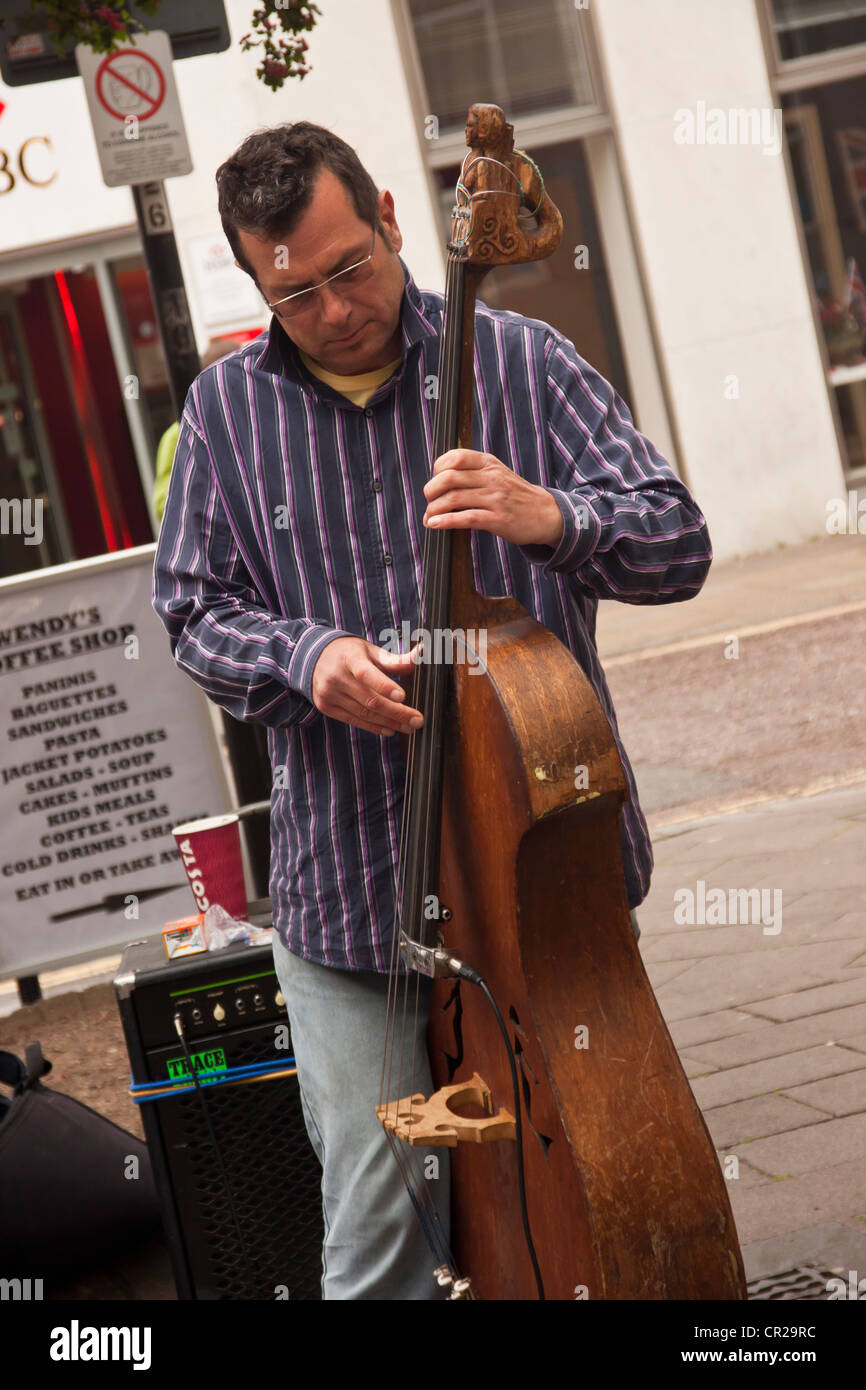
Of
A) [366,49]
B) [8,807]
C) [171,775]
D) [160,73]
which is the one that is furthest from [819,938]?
[366,49]

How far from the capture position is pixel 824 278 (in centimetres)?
1233

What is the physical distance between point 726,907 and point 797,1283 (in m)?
2.31

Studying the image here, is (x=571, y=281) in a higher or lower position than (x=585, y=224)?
lower

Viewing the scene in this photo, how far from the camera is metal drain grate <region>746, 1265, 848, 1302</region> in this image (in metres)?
2.76

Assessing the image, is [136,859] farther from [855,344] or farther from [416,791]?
[855,344]

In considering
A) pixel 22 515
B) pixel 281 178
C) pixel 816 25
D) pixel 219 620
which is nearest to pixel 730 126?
pixel 816 25

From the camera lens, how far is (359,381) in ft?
7.48

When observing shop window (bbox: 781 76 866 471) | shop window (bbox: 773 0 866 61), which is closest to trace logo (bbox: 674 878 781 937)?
shop window (bbox: 781 76 866 471)

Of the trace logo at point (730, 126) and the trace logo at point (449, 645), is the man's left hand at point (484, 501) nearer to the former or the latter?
the trace logo at point (449, 645)

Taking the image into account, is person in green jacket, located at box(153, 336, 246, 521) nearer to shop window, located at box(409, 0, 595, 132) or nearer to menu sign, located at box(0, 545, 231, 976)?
menu sign, located at box(0, 545, 231, 976)

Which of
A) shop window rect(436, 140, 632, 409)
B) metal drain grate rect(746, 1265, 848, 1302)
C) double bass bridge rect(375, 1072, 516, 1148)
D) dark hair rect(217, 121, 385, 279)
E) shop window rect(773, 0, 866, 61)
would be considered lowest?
metal drain grate rect(746, 1265, 848, 1302)

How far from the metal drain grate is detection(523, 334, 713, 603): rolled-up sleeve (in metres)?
1.34

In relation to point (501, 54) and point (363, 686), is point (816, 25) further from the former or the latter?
point (363, 686)
